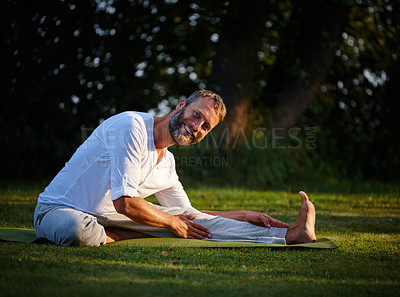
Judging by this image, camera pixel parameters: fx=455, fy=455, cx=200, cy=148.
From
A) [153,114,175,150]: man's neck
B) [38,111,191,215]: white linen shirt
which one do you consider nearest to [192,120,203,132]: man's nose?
[153,114,175,150]: man's neck

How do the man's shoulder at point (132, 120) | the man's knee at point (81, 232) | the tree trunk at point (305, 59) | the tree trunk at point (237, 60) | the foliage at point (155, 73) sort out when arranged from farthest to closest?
the tree trunk at point (305, 59) < the tree trunk at point (237, 60) < the foliage at point (155, 73) < the man's shoulder at point (132, 120) < the man's knee at point (81, 232)

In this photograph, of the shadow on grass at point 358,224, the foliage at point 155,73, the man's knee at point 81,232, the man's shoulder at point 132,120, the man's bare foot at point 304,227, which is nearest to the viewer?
the man's knee at point 81,232

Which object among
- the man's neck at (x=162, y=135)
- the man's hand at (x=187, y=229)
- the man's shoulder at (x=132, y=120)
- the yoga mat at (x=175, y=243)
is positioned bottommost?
the yoga mat at (x=175, y=243)

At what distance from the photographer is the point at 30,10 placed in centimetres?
718

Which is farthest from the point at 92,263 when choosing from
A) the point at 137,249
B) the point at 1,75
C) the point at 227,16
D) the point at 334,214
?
the point at 227,16

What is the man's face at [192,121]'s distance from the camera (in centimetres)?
332

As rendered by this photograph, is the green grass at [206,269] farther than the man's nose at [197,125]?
No

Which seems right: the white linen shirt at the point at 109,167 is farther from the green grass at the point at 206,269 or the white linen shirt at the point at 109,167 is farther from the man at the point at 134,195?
the green grass at the point at 206,269

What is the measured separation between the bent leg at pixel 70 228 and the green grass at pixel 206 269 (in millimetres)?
96

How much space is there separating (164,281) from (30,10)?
20.3 feet

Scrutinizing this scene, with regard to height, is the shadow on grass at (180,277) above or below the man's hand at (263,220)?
below

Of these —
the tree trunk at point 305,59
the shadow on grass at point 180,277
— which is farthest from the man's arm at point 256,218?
the tree trunk at point 305,59

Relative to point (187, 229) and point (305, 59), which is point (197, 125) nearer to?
point (187, 229)

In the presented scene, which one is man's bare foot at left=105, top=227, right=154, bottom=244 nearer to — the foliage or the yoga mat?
the yoga mat
